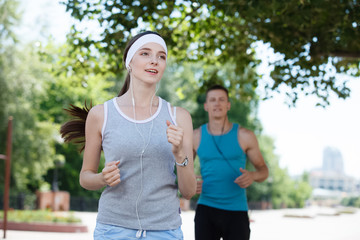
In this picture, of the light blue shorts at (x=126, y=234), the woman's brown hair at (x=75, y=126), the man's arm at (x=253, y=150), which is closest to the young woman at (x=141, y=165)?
the light blue shorts at (x=126, y=234)

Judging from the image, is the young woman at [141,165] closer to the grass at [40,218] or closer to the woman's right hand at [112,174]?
the woman's right hand at [112,174]

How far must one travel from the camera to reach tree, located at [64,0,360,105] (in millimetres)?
7355

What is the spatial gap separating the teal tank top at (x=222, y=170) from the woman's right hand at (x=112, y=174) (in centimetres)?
274

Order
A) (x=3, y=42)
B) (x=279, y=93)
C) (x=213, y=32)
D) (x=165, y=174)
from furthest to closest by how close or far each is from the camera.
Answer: (x=3, y=42) → (x=213, y=32) → (x=279, y=93) → (x=165, y=174)

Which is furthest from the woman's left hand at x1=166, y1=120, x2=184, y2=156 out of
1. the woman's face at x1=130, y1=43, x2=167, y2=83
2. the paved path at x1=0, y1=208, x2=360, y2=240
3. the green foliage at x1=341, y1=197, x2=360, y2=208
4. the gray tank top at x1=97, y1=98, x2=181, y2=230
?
the green foliage at x1=341, y1=197, x2=360, y2=208

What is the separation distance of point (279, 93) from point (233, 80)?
8.53ft

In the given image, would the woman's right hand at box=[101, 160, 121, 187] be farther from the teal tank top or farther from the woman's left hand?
the teal tank top

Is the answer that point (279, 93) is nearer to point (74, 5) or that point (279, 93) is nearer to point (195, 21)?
point (195, 21)

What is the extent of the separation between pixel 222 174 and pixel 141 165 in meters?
2.64

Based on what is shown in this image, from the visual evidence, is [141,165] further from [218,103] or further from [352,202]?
[352,202]

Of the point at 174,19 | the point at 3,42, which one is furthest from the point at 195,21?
the point at 3,42

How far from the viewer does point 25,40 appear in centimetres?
3142

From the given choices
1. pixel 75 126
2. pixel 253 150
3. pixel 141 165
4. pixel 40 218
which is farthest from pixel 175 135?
pixel 40 218

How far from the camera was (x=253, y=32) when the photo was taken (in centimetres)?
920
